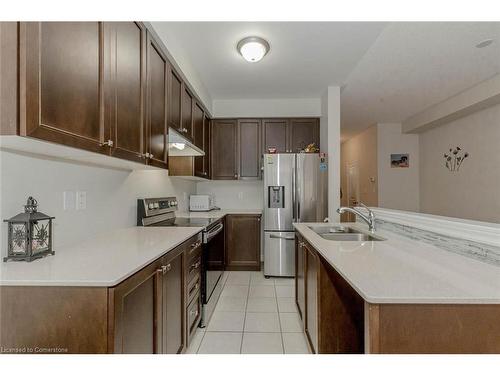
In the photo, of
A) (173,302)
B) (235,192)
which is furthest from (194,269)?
(235,192)

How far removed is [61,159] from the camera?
1476 millimetres

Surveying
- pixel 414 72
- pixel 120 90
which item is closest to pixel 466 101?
pixel 414 72

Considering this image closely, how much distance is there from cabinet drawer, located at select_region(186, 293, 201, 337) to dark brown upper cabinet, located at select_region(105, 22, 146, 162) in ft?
3.56

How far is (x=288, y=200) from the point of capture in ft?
11.6

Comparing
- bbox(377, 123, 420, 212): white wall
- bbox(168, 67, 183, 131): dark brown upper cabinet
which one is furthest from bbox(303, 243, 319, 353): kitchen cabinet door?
bbox(377, 123, 420, 212): white wall

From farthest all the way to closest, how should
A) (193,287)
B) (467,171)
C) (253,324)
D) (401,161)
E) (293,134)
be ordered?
(401,161)
(467,171)
(293,134)
(253,324)
(193,287)

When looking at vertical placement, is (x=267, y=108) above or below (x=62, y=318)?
above

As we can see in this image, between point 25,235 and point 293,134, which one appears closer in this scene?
point 25,235

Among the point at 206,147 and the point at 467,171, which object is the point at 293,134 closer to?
the point at 206,147

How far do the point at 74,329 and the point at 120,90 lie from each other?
118 cm

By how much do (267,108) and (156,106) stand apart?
2.44m
